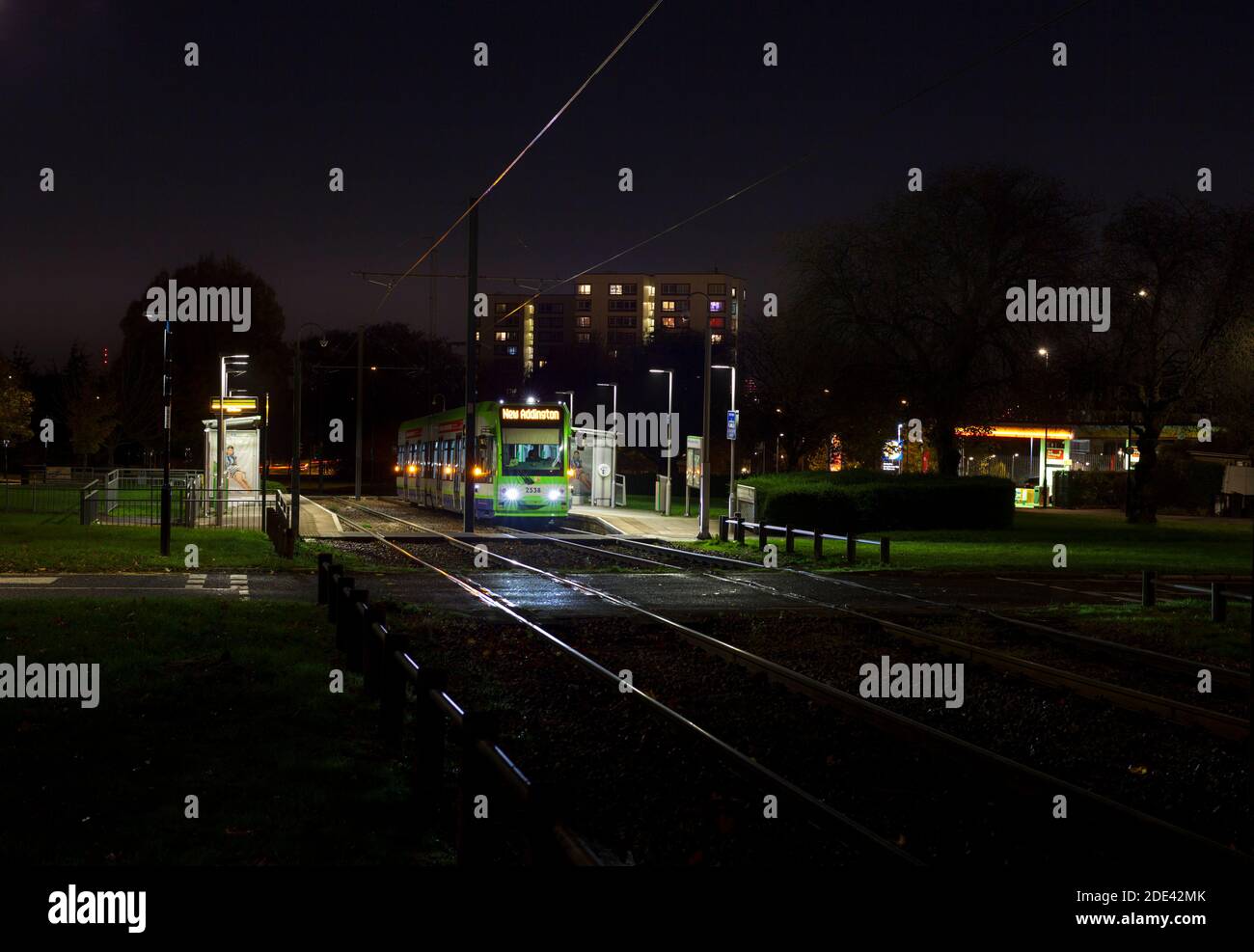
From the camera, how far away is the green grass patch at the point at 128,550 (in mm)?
24062

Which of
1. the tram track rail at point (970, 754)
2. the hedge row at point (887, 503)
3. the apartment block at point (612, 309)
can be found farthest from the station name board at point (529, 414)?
the apartment block at point (612, 309)

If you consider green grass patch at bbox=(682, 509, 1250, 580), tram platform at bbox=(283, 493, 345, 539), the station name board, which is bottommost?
green grass patch at bbox=(682, 509, 1250, 580)

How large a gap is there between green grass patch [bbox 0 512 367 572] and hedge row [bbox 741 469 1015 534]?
16739 millimetres

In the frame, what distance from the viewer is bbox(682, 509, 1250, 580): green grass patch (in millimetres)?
27688

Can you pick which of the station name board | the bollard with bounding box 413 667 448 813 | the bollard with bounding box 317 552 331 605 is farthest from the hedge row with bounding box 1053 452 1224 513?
the bollard with bounding box 413 667 448 813

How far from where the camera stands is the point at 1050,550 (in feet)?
105

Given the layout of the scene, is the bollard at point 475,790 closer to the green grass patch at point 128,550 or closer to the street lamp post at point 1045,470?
the green grass patch at point 128,550

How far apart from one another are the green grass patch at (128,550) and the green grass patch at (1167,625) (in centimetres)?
1359

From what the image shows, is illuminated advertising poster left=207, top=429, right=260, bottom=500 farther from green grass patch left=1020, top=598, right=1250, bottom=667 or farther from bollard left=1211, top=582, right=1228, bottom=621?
bollard left=1211, top=582, right=1228, bottom=621

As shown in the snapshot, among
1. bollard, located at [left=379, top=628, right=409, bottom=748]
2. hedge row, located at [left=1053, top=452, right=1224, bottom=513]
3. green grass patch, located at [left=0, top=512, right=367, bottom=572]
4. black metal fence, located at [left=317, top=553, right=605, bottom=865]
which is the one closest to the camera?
black metal fence, located at [left=317, top=553, right=605, bottom=865]
